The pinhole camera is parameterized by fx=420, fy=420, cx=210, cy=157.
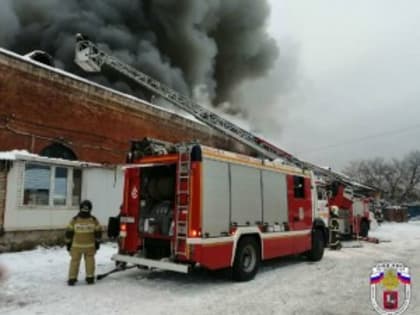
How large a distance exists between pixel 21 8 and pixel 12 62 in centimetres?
1127

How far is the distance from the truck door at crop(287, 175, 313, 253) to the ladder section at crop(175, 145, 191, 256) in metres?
3.35

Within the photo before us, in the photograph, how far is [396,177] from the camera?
225 feet

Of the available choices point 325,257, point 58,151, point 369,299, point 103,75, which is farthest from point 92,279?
point 103,75

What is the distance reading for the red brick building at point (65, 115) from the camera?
13766mm

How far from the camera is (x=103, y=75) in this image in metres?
21.4

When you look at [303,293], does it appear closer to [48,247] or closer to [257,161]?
[257,161]

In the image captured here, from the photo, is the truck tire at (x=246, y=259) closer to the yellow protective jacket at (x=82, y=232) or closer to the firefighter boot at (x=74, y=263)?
the yellow protective jacket at (x=82, y=232)

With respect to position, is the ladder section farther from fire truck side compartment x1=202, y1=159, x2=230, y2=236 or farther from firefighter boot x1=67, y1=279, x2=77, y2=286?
firefighter boot x1=67, y1=279, x2=77, y2=286

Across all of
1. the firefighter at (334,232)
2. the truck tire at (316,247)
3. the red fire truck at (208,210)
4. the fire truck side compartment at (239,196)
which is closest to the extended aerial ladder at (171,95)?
the firefighter at (334,232)

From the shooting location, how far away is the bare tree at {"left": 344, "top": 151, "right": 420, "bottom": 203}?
66.6 meters

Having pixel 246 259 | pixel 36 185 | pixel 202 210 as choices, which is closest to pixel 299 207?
pixel 246 259

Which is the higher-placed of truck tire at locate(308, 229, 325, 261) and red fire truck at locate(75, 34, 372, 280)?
red fire truck at locate(75, 34, 372, 280)

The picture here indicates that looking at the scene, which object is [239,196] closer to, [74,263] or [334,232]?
[74,263]

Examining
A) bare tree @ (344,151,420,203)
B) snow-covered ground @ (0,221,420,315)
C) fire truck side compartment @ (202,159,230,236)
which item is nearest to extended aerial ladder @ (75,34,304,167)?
snow-covered ground @ (0,221,420,315)
